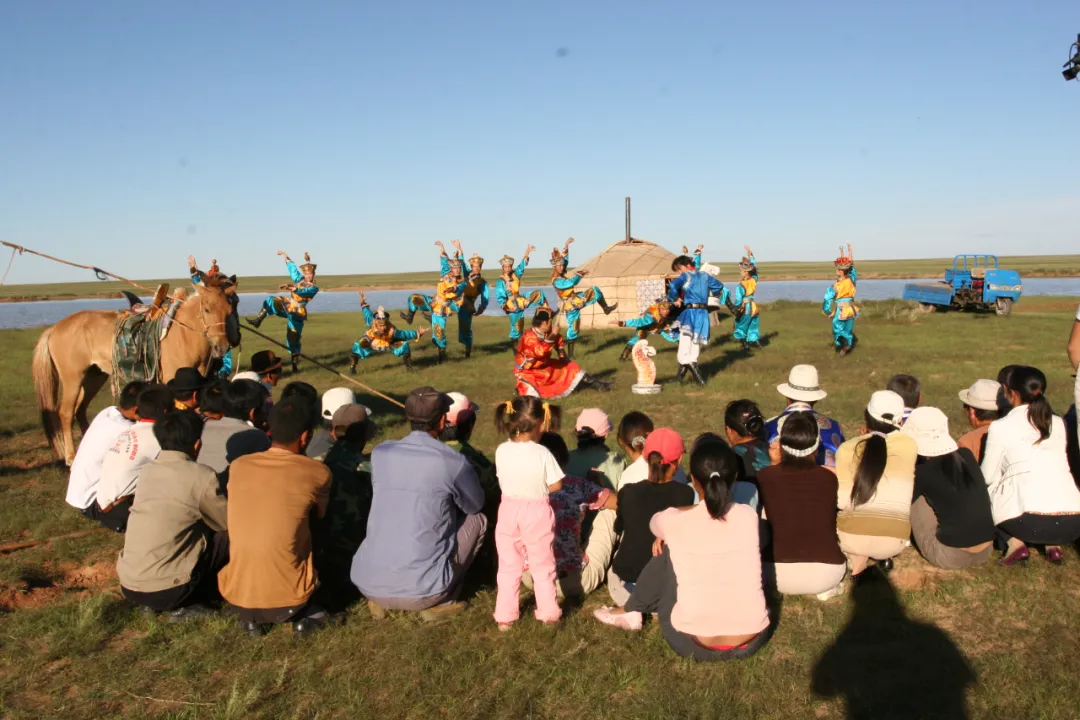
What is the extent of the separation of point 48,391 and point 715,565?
8275 mm

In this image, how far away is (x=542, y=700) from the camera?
368cm

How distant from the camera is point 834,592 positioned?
4.63m

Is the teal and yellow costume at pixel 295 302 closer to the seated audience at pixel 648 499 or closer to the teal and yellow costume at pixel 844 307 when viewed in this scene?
the teal and yellow costume at pixel 844 307

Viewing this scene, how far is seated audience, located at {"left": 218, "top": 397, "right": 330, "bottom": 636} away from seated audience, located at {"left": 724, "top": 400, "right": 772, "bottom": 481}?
2.65 m

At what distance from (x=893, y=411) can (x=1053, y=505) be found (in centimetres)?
110

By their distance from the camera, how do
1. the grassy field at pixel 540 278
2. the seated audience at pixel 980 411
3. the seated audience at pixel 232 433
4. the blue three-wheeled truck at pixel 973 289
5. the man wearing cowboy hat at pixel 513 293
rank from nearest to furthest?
the seated audience at pixel 232 433 → the seated audience at pixel 980 411 → the man wearing cowboy hat at pixel 513 293 → the blue three-wheeled truck at pixel 973 289 → the grassy field at pixel 540 278

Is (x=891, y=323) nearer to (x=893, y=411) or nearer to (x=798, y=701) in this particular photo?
(x=893, y=411)

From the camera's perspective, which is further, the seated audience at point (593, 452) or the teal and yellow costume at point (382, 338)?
the teal and yellow costume at point (382, 338)

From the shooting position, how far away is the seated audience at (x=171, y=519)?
13.9ft

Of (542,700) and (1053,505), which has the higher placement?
(1053,505)

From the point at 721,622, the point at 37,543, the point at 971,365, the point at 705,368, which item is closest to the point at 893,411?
the point at 721,622

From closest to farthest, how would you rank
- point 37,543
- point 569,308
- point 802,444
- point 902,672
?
point 902,672
point 802,444
point 37,543
point 569,308

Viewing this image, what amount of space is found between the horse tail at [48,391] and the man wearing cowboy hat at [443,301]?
311 inches

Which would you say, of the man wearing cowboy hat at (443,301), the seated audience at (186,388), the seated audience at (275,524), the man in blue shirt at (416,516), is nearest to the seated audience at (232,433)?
the seated audience at (186,388)
